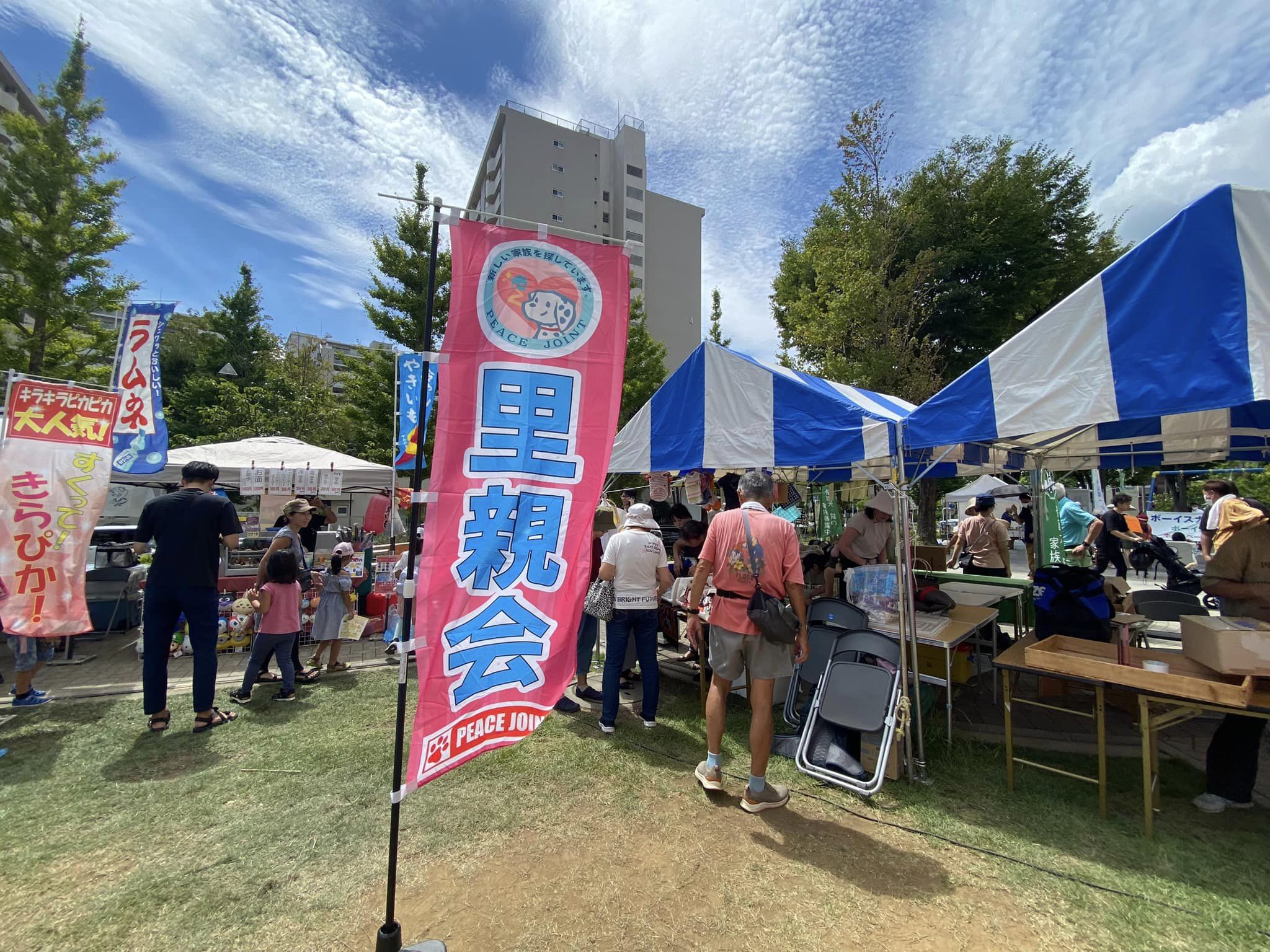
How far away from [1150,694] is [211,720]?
19.9 feet

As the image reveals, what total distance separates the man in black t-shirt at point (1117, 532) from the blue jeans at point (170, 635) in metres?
11.2

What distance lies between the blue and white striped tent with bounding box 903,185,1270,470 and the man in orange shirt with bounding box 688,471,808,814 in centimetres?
129

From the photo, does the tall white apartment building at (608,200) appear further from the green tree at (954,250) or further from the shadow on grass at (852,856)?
the shadow on grass at (852,856)

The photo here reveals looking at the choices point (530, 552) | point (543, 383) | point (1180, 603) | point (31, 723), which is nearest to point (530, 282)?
point (543, 383)

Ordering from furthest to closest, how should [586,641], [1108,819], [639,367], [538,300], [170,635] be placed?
[639,367] → [586,641] → [170,635] → [1108,819] → [538,300]

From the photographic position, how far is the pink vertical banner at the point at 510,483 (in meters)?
2.06

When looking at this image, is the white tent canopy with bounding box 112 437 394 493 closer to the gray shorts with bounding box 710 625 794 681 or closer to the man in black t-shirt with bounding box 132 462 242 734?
the man in black t-shirt with bounding box 132 462 242 734

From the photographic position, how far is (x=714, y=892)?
2.37 metres

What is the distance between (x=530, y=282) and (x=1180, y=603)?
6.91m

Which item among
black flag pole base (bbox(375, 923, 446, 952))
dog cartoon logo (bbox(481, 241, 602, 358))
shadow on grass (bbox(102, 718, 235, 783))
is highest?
dog cartoon logo (bbox(481, 241, 602, 358))

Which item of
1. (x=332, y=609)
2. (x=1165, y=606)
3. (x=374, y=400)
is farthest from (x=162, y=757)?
(x=374, y=400)

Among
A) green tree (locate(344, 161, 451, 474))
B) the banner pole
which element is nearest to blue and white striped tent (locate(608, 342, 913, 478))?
the banner pole

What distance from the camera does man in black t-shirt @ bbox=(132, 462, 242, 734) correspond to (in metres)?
3.89

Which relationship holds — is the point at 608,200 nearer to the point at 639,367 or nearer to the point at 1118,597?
the point at 639,367
